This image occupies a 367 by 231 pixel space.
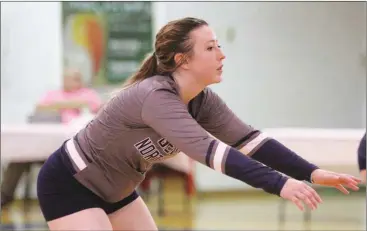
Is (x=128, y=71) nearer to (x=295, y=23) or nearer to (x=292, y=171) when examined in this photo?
(x=295, y=23)

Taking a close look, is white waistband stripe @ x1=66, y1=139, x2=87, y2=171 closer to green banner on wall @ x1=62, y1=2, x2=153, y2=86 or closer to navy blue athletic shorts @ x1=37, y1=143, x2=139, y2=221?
navy blue athletic shorts @ x1=37, y1=143, x2=139, y2=221

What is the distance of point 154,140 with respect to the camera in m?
1.92

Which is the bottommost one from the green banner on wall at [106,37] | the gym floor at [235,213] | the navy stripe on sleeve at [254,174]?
the gym floor at [235,213]

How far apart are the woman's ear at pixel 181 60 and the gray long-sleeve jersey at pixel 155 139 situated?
0.06 m

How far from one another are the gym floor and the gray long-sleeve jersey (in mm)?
2641

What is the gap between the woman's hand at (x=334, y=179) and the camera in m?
1.86

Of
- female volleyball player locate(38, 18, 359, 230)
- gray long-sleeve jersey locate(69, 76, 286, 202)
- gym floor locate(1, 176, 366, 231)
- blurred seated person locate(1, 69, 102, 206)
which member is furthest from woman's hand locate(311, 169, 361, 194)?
blurred seated person locate(1, 69, 102, 206)

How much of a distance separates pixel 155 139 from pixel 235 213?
Answer: 360 cm

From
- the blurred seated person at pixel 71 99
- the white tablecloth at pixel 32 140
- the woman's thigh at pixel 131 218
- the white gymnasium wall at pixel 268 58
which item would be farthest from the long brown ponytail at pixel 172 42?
the white gymnasium wall at pixel 268 58

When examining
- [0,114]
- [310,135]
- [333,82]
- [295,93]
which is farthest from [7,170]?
[333,82]

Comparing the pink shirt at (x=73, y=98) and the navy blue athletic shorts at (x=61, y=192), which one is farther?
the pink shirt at (x=73, y=98)

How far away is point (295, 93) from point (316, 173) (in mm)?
4421

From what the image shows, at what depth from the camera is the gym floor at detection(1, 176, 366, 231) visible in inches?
189

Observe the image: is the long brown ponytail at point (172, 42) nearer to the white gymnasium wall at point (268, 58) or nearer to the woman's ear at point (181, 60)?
the woman's ear at point (181, 60)
